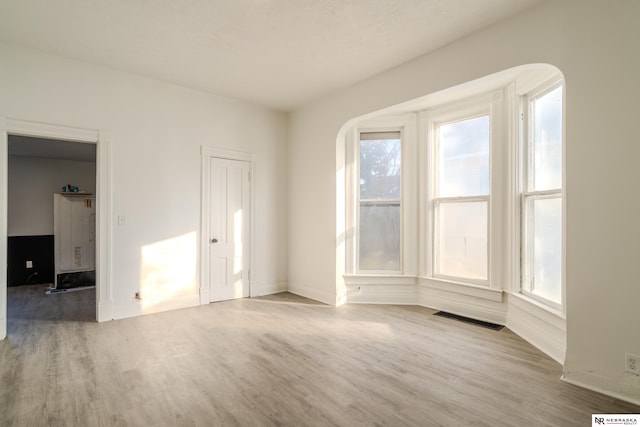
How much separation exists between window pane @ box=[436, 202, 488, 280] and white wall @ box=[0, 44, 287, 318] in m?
3.14

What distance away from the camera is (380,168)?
495 cm

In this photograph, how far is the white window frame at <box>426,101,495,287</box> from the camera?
4047mm

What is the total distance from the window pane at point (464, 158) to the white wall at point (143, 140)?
290cm

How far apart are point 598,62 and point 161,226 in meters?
4.69

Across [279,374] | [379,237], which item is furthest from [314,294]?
[279,374]

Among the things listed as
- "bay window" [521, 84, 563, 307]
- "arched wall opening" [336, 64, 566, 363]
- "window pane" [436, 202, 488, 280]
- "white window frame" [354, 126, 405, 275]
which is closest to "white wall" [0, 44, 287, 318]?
"white window frame" [354, 126, 405, 275]

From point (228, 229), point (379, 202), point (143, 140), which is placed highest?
point (143, 140)

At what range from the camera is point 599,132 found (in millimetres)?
2381

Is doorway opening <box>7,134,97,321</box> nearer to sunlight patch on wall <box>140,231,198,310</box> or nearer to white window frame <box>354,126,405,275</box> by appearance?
sunlight patch on wall <box>140,231,198,310</box>

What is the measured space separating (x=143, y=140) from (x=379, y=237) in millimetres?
3429

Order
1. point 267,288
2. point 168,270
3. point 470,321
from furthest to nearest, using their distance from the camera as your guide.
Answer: point 267,288 → point 168,270 → point 470,321

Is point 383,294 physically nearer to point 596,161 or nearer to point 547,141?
point 547,141

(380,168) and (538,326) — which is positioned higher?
(380,168)

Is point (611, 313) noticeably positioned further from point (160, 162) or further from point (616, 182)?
point (160, 162)
